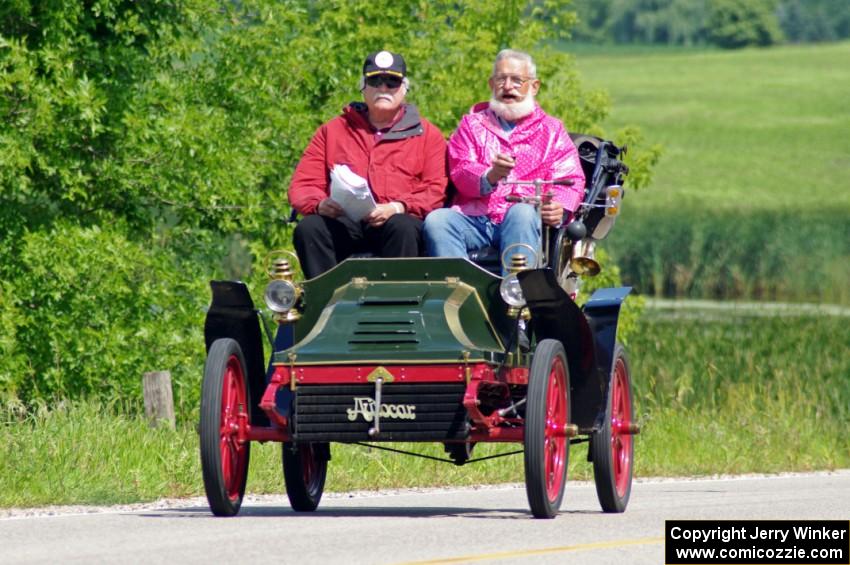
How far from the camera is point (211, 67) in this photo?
70.7 ft

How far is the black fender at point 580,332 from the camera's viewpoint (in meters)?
9.82

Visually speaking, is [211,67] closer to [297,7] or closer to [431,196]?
[297,7]

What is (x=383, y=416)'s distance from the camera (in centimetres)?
953

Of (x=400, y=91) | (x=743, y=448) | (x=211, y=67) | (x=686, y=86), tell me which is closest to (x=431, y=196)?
(x=400, y=91)

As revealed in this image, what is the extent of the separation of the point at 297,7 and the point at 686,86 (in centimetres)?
9618

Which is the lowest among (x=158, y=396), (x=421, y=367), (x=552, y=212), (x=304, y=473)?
(x=158, y=396)

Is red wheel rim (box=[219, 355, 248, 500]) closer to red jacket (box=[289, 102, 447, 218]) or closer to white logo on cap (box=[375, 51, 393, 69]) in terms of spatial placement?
red jacket (box=[289, 102, 447, 218])

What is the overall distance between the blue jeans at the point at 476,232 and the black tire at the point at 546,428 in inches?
30.6

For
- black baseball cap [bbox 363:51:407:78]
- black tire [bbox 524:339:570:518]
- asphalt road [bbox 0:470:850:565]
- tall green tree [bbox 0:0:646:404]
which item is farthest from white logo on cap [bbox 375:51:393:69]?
tall green tree [bbox 0:0:646:404]

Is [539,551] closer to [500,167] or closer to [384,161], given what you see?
[500,167]

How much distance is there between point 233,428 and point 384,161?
1845 mm

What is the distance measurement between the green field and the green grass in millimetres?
5741

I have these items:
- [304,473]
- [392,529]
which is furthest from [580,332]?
[304,473]

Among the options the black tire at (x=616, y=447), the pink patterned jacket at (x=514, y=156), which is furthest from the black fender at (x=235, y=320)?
the black tire at (x=616, y=447)
